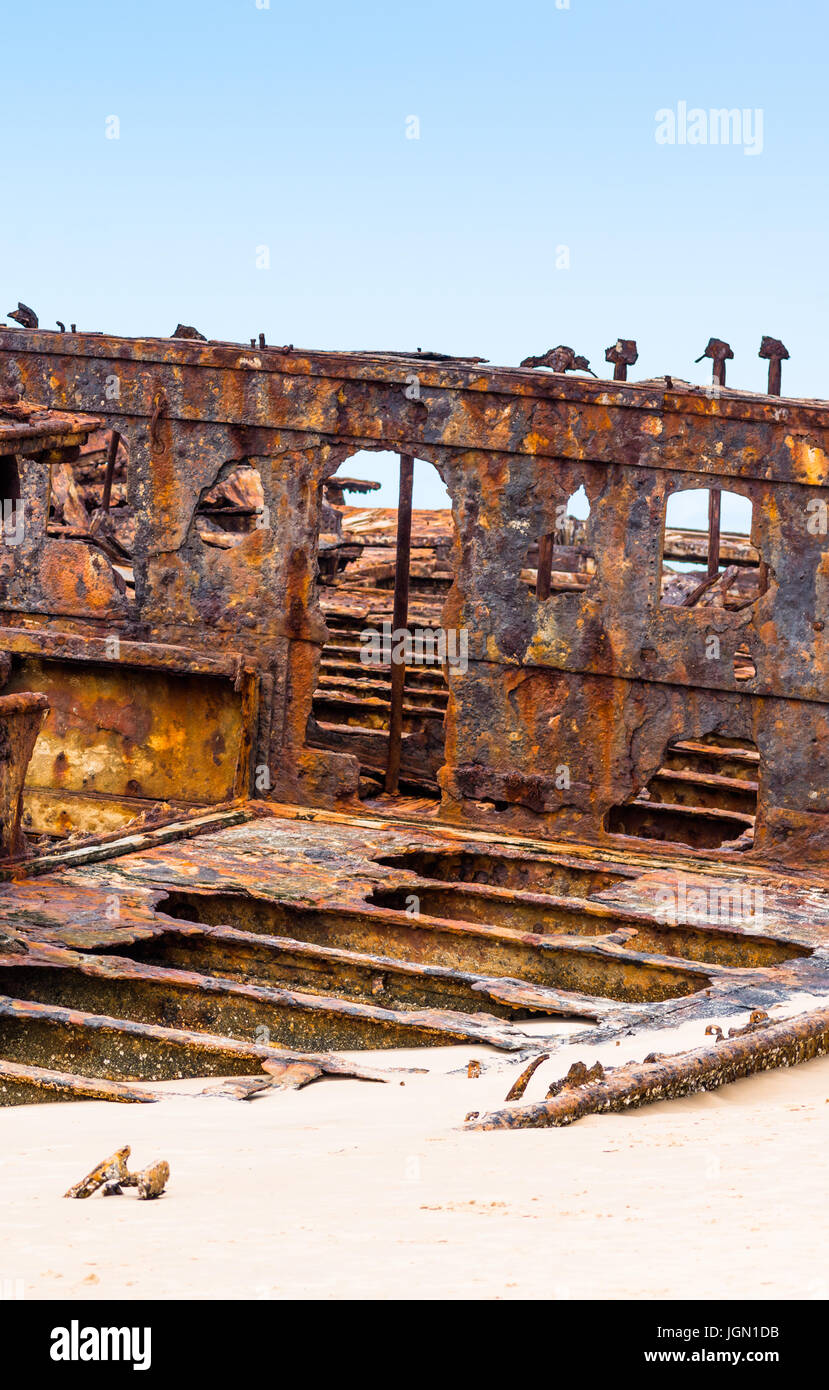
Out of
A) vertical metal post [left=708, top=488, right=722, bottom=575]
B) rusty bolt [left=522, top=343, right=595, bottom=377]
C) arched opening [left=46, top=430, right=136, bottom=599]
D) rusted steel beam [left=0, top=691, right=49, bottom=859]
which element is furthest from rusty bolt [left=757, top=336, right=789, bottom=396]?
rusted steel beam [left=0, top=691, right=49, bottom=859]

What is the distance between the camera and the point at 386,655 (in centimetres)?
1545

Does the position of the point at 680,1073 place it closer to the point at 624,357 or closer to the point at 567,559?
the point at 624,357

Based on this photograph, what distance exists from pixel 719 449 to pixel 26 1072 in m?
6.08

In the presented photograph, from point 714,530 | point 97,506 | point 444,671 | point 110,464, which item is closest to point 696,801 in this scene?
point 714,530

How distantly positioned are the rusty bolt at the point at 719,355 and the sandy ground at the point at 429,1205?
20.2 feet

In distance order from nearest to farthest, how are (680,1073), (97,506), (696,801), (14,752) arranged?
(680,1073), (14,752), (696,801), (97,506)

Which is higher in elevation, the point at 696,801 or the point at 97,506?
the point at 97,506

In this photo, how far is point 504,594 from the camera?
36.2ft

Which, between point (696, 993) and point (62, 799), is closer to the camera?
point (696, 993)

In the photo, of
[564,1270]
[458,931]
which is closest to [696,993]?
[458,931]

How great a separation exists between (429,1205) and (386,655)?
11.8 metres

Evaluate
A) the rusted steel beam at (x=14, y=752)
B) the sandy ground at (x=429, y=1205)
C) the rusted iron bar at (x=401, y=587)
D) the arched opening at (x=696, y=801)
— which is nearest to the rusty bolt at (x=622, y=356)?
the rusted iron bar at (x=401, y=587)
